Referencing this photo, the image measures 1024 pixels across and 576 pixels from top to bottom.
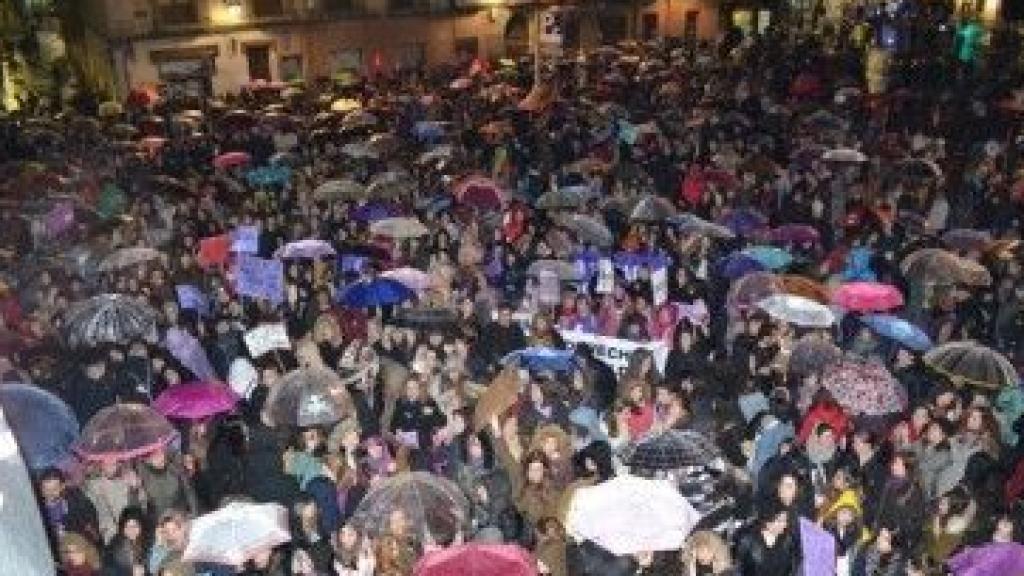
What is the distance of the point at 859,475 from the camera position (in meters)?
8.82

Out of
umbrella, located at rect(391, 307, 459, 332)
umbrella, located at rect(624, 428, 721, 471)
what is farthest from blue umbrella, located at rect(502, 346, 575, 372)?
umbrella, located at rect(624, 428, 721, 471)

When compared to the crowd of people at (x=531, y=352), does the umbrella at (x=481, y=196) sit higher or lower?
higher

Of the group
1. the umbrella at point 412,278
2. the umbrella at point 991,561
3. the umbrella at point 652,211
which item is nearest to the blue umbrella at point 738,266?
the umbrella at point 652,211

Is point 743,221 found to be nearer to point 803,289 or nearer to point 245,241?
point 803,289

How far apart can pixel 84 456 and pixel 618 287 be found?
6.53 meters

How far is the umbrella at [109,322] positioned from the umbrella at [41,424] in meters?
1.82

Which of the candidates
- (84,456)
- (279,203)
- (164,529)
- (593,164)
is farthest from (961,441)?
(279,203)

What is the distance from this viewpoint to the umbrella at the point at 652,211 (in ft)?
48.9

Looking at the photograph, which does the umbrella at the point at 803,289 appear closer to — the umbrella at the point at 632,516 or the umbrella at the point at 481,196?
the umbrella at the point at 632,516

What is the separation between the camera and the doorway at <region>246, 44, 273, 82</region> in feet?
126

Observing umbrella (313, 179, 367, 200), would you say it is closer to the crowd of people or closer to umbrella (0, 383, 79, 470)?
the crowd of people

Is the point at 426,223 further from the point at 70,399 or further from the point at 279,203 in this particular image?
the point at 70,399

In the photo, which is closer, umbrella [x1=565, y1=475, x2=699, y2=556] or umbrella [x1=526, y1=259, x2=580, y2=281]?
umbrella [x1=565, y1=475, x2=699, y2=556]

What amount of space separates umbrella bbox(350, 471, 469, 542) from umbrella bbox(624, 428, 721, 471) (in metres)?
1.44
